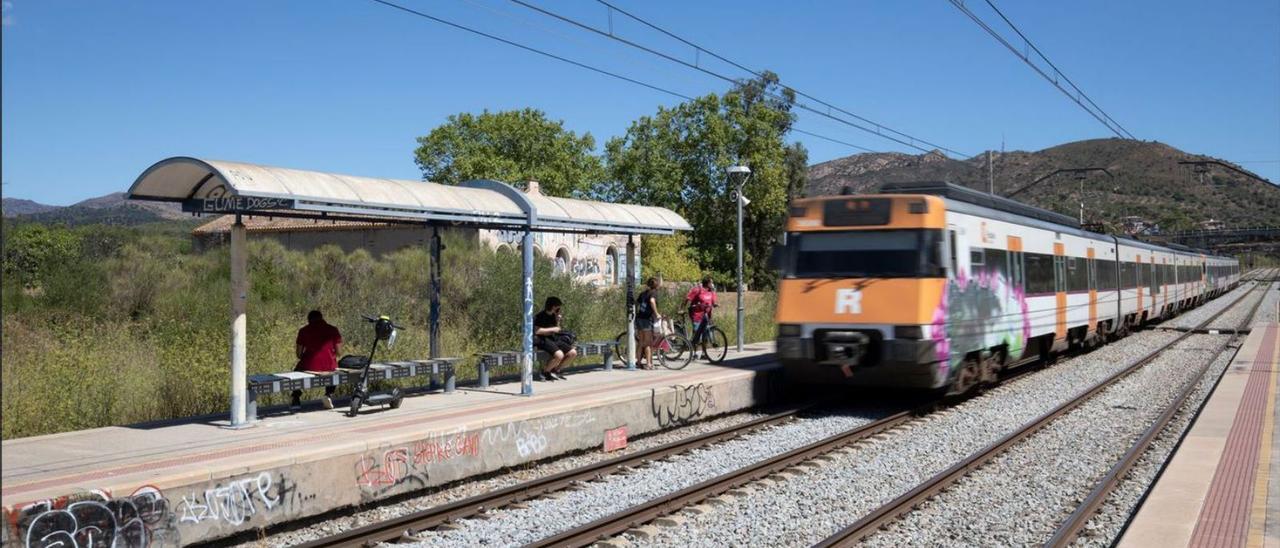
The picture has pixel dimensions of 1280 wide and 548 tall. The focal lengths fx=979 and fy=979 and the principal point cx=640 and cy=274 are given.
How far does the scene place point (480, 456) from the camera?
972 cm

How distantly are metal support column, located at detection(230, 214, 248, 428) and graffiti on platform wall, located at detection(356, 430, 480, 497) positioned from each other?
76.5 inches

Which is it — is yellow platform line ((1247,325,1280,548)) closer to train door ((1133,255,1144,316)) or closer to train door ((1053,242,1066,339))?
train door ((1053,242,1066,339))

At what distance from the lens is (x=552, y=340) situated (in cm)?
1451

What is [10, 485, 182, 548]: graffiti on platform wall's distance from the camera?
623cm

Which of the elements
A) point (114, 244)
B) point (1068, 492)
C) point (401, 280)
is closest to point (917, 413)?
point (1068, 492)

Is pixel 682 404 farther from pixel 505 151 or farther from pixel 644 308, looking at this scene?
pixel 505 151

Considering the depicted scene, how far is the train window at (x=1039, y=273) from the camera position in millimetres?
16641

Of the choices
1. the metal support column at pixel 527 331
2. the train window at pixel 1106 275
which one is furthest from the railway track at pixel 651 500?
the train window at pixel 1106 275

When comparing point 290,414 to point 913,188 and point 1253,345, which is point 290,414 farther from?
point 1253,345

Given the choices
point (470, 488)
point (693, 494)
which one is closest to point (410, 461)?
point (470, 488)

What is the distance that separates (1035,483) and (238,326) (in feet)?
26.1

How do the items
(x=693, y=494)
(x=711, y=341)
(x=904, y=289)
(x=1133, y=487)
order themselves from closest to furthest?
(x=693, y=494), (x=1133, y=487), (x=904, y=289), (x=711, y=341)

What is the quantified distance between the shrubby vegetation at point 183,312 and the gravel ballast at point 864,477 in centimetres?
651

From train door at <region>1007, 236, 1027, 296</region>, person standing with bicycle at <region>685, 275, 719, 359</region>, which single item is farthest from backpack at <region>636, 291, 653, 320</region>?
train door at <region>1007, 236, 1027, 296</region>
